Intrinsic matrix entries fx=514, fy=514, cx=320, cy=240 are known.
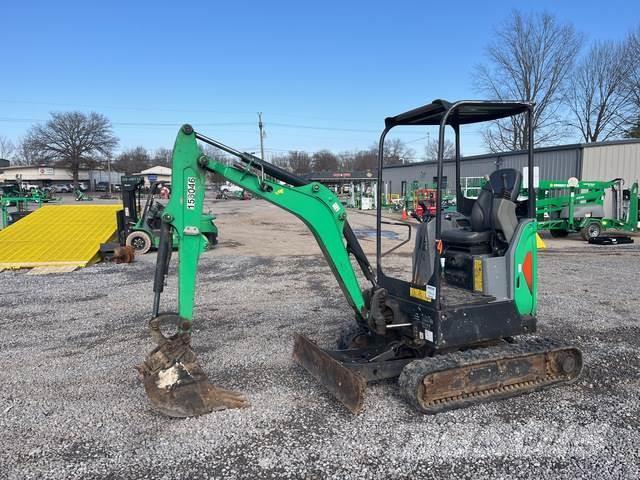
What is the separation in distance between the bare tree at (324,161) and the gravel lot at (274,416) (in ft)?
274

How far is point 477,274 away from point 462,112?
60.8 inches

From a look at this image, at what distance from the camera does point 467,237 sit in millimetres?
4902

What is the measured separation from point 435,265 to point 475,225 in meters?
0.97

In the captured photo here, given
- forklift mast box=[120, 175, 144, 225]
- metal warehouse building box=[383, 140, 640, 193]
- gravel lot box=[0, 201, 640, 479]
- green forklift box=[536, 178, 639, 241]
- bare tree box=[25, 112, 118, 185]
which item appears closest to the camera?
gravel lot box=[0, 201, 640, 479]

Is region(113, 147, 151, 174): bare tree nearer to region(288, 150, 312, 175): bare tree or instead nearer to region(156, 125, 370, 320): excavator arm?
region(288, 150, 312, 175): bare tree

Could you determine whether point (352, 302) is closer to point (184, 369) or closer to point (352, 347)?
point (352, 347)

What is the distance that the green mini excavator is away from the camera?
13.7ft

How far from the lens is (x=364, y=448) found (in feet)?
12.3

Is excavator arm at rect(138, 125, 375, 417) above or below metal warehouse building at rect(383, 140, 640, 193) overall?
below

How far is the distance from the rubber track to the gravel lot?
93mm

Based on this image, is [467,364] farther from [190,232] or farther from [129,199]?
[129,199]

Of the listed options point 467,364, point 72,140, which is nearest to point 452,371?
point 467,364

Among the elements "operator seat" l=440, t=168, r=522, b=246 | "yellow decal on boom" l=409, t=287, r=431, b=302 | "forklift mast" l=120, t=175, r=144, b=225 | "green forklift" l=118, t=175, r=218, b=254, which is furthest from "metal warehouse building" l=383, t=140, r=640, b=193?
"yellow decal on boom" l=409, t=287, r=431, b=302

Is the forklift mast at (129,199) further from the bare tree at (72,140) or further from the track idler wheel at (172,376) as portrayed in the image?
the bare tree at (72,140)
